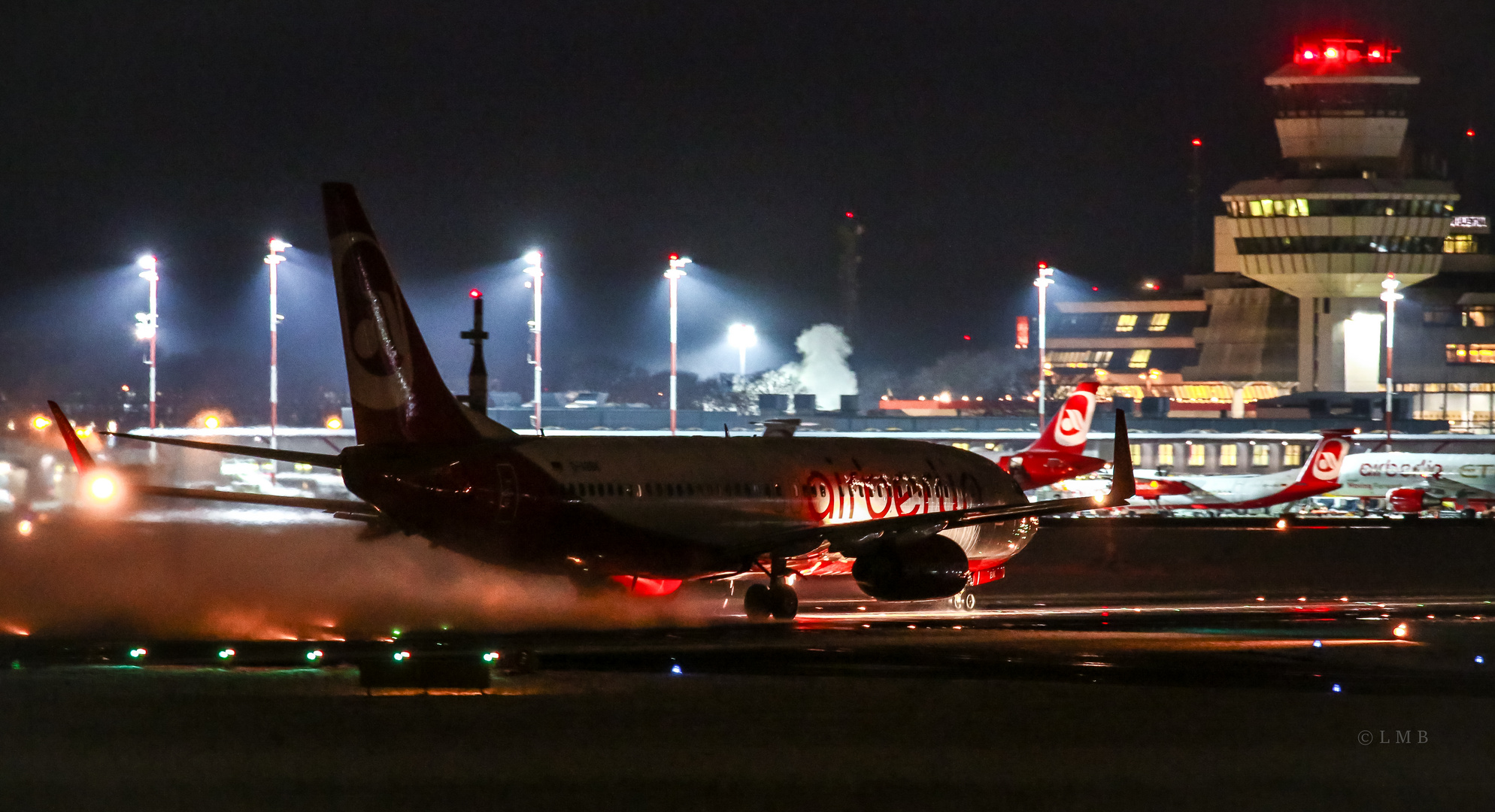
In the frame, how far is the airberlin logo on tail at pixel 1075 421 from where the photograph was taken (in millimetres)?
53844

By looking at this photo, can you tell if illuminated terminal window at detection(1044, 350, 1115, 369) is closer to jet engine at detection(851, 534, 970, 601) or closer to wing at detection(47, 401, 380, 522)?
jet engine at detection(851, 534, 970, 601)

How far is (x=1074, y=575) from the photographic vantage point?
40031mm

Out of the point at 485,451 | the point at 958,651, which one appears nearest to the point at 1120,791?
the point at 958,651

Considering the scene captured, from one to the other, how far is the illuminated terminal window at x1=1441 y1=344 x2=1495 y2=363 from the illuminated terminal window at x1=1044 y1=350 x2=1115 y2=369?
139 ft

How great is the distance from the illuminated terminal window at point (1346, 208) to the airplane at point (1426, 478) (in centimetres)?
3655

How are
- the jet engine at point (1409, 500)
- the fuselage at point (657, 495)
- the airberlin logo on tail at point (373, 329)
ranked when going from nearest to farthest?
the airberlin logo on tail at point (373, 329), the fuselage at point (657, 495), the jet engine at point (1409, 500)

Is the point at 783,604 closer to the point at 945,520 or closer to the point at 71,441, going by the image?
the point at 945,520

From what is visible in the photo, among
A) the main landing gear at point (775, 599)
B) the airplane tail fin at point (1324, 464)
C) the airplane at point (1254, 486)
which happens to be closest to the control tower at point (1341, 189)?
the airplane at point (1254, 486)

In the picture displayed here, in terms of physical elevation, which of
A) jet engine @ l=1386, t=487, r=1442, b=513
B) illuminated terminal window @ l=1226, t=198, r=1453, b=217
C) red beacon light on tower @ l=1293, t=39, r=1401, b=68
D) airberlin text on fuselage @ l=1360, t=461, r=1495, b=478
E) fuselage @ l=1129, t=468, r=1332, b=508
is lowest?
jet engine @ l=1386, t=487, r=1442, b=513

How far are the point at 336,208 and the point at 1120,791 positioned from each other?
15.1 m

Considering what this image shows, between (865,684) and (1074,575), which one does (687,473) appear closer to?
(865,684)

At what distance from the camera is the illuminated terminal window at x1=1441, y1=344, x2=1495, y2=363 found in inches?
5551

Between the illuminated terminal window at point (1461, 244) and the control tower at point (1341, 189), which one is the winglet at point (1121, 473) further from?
the illuminated terminal window at point (1461, 244)

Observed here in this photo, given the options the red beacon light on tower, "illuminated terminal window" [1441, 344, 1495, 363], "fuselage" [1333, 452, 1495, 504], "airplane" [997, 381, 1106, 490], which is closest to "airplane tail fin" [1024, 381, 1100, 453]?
"airplane" [997, 381, 1106, 490]
